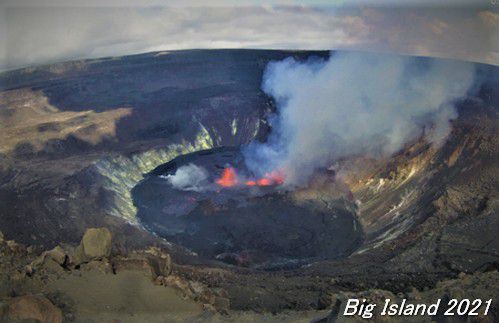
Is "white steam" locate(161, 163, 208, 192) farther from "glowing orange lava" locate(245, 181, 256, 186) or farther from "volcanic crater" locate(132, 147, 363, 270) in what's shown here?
"glowing orange lava" locate(245, 181, 256, 186)

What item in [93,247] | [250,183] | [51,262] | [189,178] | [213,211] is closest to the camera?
[51,262]

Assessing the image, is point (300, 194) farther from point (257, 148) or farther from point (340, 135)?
point (257, 148)

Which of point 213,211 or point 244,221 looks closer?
point 244,221

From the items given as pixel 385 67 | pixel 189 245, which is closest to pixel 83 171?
pixel 189 245

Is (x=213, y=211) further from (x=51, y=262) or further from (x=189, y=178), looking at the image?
(x=51, y=262)

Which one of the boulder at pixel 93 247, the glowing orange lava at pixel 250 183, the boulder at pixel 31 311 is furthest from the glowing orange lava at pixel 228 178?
the boulder at pixel 31 311

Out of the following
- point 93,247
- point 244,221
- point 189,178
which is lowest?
point 244,221

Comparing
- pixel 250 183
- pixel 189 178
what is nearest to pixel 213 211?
pixel 250 183

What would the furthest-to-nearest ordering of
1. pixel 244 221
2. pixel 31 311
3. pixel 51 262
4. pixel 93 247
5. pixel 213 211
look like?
pixel 213 211 < pixel 244 221 < pixel 93 247 < pixel 51 262 < pixel 31 311

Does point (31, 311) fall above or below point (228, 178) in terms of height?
above
